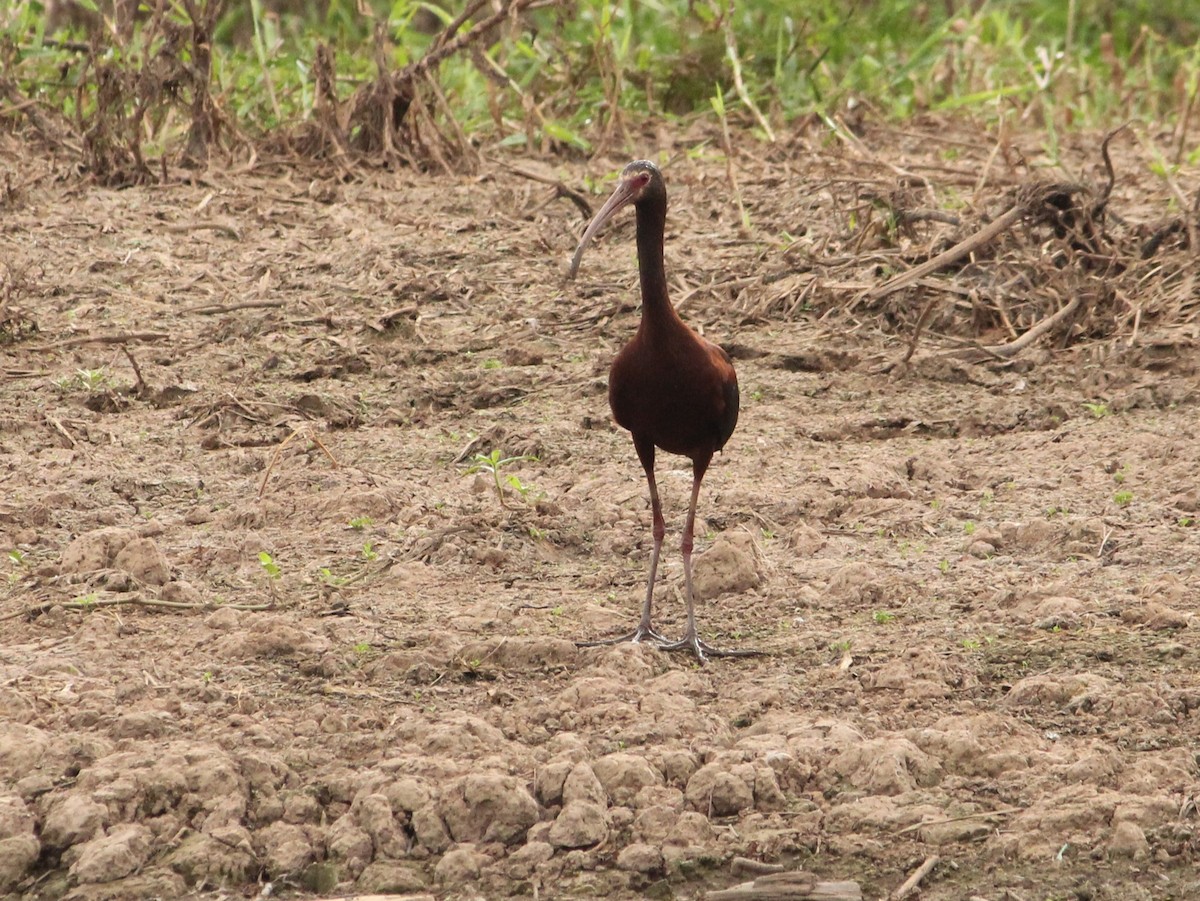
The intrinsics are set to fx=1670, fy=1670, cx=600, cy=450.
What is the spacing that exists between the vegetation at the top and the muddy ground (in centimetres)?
34

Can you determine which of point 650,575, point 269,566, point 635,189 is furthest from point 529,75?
point 269,566

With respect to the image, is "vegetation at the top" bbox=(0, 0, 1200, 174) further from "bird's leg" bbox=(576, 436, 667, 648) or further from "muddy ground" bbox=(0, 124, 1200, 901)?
"bird's leg" bbox=(576, 436, 667, 648)

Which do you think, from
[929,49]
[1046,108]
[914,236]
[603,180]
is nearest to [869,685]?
[914,236]

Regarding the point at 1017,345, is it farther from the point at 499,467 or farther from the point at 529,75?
the point at 529,75

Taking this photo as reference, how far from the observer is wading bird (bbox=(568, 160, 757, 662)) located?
4625mm

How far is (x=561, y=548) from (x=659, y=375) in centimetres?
95

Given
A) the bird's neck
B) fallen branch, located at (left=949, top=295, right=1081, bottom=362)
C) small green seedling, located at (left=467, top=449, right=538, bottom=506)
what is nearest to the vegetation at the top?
fallen branch, located at (left=949, top=295, right=1081, bottom=362)

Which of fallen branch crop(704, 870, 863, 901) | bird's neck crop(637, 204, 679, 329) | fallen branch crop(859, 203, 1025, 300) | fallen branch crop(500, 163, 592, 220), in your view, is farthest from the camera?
fallen branch crop(500, 163, 592, 220)

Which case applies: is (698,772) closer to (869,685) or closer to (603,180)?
(869,685)

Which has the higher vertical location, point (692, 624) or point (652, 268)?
point (652, 268)

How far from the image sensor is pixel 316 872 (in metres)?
3.67

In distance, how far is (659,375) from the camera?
4625mm

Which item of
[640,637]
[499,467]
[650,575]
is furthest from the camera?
[499,467]

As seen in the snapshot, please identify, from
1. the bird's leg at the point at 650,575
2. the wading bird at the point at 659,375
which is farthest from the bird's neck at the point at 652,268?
the bird's leg at the point at 650,575
